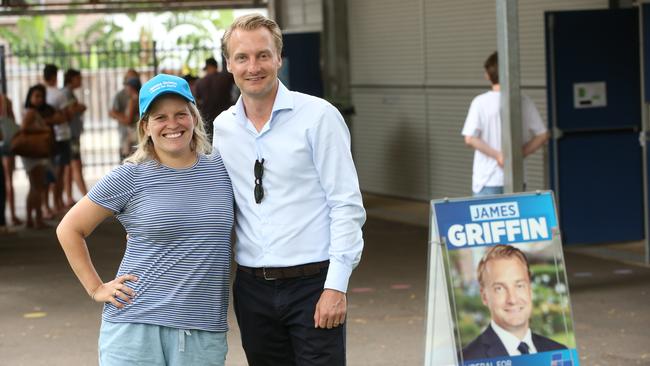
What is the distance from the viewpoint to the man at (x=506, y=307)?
20.4 ft

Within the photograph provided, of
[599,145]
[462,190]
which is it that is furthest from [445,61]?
[599,145]

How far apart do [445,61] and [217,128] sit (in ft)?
38.9

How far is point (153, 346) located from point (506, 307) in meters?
2.35

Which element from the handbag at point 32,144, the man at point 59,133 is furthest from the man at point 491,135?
the man at point 59,133

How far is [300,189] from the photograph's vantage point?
454 cm

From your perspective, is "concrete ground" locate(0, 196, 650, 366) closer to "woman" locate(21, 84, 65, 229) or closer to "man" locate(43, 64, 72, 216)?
"woman" locate(21, 84, 65, 229)

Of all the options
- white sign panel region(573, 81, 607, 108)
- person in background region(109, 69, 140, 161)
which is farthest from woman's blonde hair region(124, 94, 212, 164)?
person in background region(109, 69, 140, 161)

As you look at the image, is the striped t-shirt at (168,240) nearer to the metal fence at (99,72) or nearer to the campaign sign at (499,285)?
the campaign sign at (499,285)

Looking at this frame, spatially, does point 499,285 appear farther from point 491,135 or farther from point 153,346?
point 491,135

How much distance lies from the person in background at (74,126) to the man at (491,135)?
7.87 m

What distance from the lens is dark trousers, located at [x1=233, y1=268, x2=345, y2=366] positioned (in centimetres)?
457

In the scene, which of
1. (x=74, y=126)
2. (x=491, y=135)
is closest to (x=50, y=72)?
(x=74, y=126)

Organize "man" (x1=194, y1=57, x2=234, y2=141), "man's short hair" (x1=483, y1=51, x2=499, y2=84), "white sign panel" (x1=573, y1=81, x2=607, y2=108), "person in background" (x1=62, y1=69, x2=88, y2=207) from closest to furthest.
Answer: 1. "man's short hair" (x1=483, y1=51, x2=499, y2=84)
2. "white sign panel" (x1=573, y1=81, x2=607, y2=108)
3. "person in background" (x1=62, y1=69, x2=88, y2=207)
4. "man" (x1=194, y1=57, x2=234, y2=141)

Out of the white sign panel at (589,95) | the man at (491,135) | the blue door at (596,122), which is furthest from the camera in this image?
the white sign panel at (589,95)
